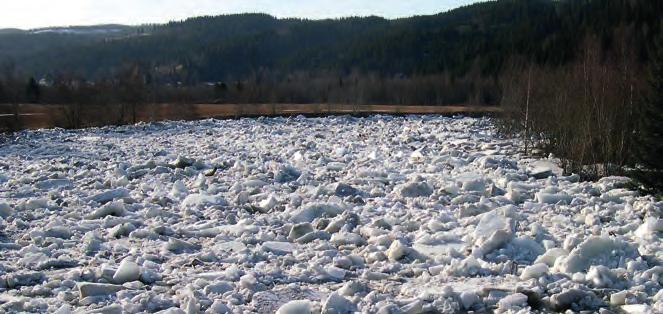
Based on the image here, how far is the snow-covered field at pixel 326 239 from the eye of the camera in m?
5.00

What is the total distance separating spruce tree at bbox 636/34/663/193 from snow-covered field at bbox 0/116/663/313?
0.34m

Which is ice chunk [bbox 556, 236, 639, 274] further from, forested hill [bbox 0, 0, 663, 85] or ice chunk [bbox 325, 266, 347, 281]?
forested hill [bbox 0, 0, 663, 85]

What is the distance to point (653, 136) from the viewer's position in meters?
8.15

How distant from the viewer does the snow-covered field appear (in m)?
5.00

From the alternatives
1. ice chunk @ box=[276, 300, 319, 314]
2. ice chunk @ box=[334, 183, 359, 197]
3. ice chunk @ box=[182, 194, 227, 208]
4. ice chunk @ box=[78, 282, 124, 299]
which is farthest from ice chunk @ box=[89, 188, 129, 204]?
ice chunk @ box=[276, 300, 319, 314]

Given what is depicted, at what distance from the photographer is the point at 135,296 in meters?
5.04

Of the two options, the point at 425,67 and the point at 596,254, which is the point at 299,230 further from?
the point at 425,67

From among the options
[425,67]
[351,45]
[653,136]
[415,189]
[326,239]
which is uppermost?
[351,45]

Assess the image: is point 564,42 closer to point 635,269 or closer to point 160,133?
point 160,133

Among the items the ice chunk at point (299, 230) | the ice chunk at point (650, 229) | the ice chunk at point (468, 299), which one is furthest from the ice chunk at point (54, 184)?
the ice chunk at point (650, 229)

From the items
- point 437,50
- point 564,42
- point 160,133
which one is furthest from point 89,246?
point 437,50

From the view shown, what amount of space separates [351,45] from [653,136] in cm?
10620

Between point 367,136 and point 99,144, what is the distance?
845 centimetres

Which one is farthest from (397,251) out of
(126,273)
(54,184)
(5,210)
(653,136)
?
(54,184)
